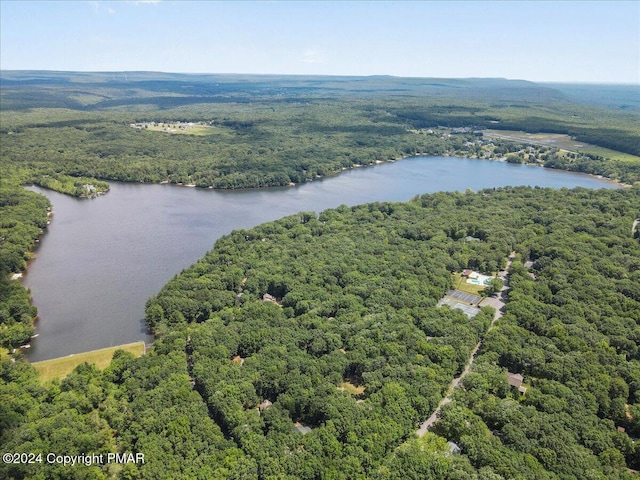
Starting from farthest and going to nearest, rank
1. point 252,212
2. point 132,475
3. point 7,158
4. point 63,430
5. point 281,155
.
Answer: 1. point 281,155
2. point 7,158
3. point 252,212
4. point 63,430
5. point 132,475

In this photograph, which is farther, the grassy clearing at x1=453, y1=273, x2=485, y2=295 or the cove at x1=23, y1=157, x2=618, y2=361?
the grassy clearing at x1=453, y1=273, x2=485, y2=295

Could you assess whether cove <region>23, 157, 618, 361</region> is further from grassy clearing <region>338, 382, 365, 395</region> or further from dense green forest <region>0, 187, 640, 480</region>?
grassy clearing <region>338, 382, 365, 395</region>

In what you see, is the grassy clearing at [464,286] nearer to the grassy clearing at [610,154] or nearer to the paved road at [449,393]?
the paved road at [449,393]

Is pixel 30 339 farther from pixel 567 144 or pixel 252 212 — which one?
pixel 567 144

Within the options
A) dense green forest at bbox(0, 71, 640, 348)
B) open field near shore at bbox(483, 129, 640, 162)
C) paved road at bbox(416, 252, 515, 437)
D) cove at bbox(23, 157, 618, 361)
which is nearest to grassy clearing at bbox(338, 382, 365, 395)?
paved road at bbox(416, 252, 515, 437)

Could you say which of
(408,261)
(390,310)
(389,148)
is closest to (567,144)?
(389,148)

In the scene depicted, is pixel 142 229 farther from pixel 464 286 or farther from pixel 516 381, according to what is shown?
pixel 516 381

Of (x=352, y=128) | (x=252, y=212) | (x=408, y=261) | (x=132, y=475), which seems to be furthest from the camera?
(x=352, y=128)
